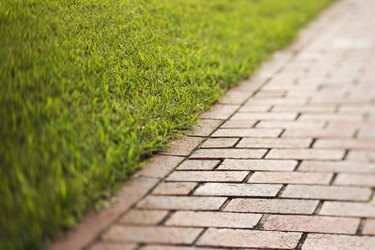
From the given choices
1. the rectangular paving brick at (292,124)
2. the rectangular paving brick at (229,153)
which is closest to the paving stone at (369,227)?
the rectangular paving brick at (229,153)

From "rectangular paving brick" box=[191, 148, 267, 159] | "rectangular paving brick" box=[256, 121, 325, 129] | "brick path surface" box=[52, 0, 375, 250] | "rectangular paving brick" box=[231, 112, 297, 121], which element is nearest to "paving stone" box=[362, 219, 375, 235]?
"brick path surface" box=[52, 0, 375, 250]

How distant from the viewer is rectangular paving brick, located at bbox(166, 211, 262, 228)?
3.00 meters

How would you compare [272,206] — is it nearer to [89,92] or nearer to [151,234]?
[151,234]

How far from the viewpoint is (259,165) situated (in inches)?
154

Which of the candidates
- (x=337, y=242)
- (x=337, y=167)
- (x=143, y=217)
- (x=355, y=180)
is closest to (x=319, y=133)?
(x=337, y=167)

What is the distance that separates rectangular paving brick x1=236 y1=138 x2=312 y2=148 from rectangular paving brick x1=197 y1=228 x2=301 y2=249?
114 cm

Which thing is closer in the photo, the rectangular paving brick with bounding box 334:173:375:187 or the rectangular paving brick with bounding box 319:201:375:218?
the rectangular paving brick with bounding box 319:201:375:218

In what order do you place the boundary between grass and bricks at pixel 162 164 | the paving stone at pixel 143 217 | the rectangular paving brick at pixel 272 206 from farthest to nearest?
the rectangular paving brick at pixel 272 206 < the paving stone at pixel 143 217 < the boundary between grass and bricks at pixel 162 164

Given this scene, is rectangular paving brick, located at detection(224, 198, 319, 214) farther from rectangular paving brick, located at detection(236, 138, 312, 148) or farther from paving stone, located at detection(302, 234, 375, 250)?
rectangular paving brick, located at detection(236, 138, 312, 148)

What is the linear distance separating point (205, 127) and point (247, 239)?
4.55ft

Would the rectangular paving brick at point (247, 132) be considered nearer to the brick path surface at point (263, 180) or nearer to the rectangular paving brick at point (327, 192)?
the brick path surface at point (263, 180)

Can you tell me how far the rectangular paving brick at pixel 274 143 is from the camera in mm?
4225

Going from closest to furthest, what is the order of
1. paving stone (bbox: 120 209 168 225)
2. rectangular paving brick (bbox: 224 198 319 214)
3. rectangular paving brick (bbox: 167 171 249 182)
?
1. paving stone (bbox: 120 209 168 225)
2. rectangular paving brick (bbox: 224 198 319 214)
3. rectangular paving brick (bbox: 167 171 249 182)

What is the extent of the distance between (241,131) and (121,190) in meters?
1.55
